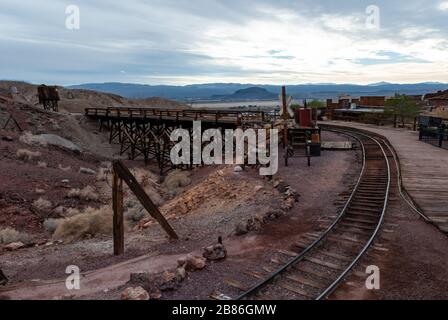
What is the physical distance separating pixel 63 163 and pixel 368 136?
20.2 meters

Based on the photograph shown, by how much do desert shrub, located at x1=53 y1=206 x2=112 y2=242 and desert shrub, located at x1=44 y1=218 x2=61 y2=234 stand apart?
47cm

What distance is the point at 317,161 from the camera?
65.8 ft

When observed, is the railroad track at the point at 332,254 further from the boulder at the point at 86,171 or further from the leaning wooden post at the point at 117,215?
the boulder at the point at 86,171

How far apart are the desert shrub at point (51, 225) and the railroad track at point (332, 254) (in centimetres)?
941

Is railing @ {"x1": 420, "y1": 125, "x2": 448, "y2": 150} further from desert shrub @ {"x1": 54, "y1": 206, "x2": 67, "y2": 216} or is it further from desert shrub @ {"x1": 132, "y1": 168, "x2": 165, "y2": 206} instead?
desert shrub @ {"x1": 54, "y1": 206, "x2": 67, "y2": 216}

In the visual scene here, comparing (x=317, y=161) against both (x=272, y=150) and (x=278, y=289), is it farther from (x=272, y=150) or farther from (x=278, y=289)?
(x=278, y=289)

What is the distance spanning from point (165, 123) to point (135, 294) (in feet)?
86.0

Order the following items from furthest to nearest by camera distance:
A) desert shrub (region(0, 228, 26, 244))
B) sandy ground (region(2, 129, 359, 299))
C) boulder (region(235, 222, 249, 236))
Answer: desert shrub (region(0, 228, 26, 244)) → boulder (region(235, 222, 249, 236)) → sandy ground (region(2, 129, 359, 299))

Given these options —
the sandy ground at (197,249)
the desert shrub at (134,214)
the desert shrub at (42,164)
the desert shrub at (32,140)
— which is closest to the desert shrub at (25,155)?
the desert shrub at (42,164)

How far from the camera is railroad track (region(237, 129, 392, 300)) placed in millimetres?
7383

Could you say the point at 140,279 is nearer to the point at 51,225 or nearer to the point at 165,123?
the point at 51,225

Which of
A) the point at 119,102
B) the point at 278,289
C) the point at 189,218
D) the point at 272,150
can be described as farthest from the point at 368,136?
the point at 119,102

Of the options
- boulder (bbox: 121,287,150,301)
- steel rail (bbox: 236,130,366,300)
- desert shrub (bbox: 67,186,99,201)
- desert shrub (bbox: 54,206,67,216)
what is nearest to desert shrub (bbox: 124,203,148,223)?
desert shrub (bbox: 54,206,67,216)

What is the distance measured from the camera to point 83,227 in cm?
1395
